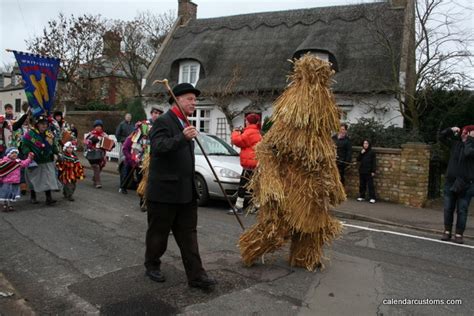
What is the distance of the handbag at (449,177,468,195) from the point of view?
7039mm

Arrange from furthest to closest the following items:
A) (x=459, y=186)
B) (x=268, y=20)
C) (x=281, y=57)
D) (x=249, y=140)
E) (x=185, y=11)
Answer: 1. (x=185, y=11)
2. (x=268, y=20)
3. (x=281, y=57)
4. (x=249, y=140)
5. (x=459, y=186)

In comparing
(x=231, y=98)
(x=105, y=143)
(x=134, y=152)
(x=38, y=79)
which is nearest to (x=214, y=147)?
(x=134, y=152)

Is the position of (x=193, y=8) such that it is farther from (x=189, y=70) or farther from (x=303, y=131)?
(x=303, y=131)

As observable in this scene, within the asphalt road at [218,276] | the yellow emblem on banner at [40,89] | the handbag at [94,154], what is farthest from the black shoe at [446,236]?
the handbag at [94,154]

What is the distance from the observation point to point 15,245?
230 inches

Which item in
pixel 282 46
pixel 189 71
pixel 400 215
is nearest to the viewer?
pixel 400 215

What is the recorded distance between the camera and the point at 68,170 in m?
9.09

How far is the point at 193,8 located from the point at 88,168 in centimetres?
1522

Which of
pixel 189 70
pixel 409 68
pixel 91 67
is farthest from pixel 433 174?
pixel 91 67

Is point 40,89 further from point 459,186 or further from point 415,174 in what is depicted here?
point 415,174

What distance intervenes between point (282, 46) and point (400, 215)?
44.0 feet

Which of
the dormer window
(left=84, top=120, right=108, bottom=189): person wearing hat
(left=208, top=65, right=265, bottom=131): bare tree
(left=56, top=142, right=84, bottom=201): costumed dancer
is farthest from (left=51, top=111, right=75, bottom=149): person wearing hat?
the dormer window

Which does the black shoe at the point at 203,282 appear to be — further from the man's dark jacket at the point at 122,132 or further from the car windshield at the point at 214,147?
the man's dark jacket at the point at 122,132

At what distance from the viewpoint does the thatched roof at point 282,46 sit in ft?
58.2
